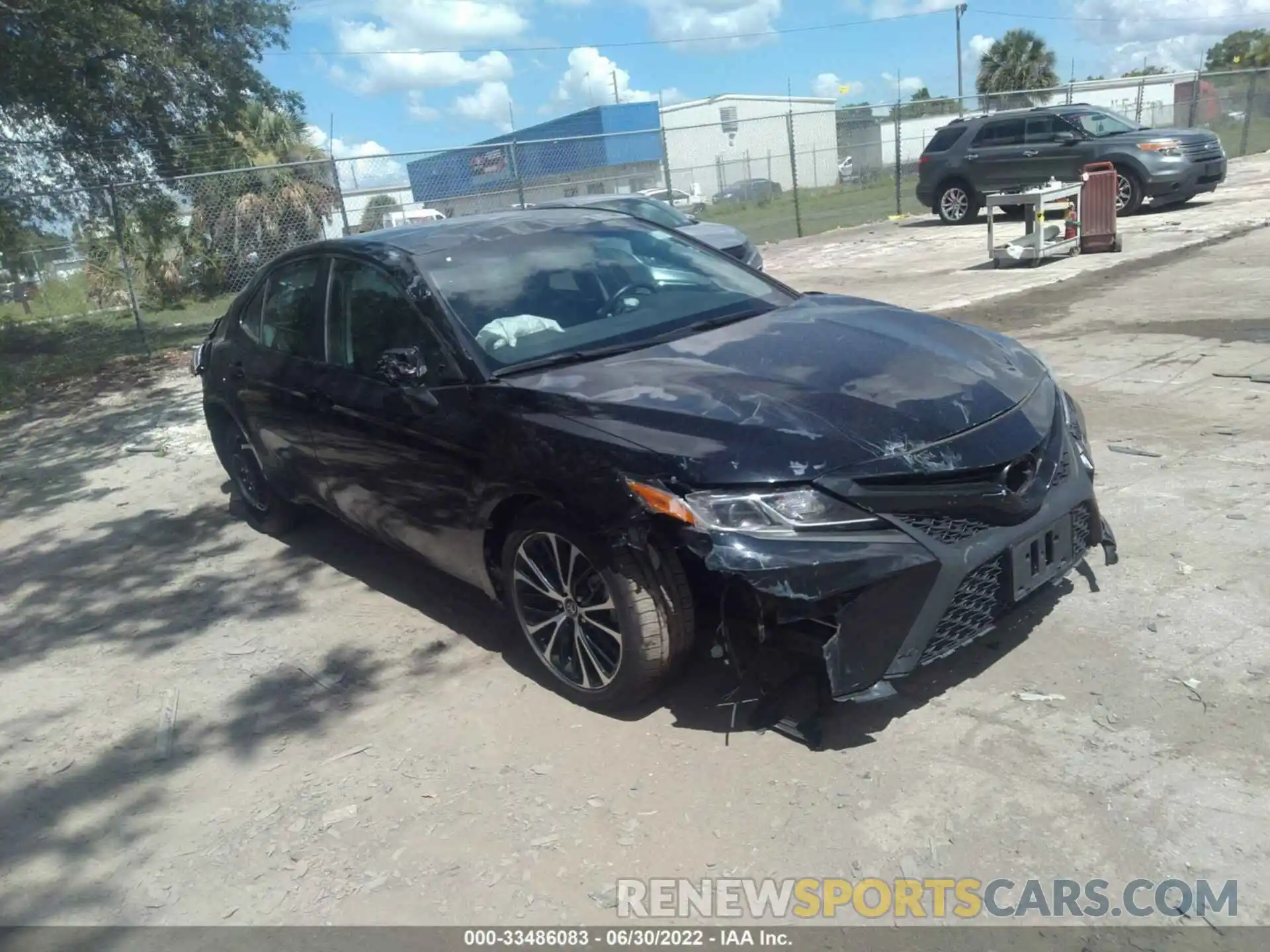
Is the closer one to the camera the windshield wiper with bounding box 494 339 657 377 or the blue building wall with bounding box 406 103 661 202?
the windshield wiper with bounding box 494 339 657 377

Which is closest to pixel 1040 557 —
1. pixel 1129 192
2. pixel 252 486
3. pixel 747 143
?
pixel 252 486

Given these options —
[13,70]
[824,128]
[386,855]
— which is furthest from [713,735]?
[824,128]

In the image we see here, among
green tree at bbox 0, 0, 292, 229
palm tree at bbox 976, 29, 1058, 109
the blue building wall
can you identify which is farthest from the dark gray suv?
palm tree at bbox 976, 29, 1058, 109

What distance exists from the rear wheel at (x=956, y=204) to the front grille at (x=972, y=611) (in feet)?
54.1

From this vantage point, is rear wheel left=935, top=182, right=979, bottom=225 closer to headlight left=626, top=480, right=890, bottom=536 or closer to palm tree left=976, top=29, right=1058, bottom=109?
headlight left=626, top=480, right=890, bottom=536

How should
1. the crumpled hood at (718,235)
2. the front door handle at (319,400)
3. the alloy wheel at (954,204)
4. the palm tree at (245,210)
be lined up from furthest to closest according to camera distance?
the alloy wheel at (954,204), the palm tree at (245,210), the crumpled hood at (718,235), the front door handle at (319,400)

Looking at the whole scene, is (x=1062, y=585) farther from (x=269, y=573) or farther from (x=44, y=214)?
(x=44, y=214)

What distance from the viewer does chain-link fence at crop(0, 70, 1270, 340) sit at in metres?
14.3

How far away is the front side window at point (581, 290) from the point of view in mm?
3975

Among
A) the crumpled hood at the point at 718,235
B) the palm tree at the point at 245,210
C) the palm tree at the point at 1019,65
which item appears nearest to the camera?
the crumpled hood at the point at 718,235

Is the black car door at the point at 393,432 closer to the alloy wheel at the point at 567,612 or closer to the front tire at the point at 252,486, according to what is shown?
the alloy wheel at the point at 567,612

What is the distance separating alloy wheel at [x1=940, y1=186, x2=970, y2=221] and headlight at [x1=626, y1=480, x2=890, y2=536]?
55.4ft

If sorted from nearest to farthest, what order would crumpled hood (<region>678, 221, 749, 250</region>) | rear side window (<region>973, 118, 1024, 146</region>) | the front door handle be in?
the front door handle → crumpled hood (<region>678, 221, 749, 250</region>) → rear side window (<region>973, 118, 1024, 146</region>)

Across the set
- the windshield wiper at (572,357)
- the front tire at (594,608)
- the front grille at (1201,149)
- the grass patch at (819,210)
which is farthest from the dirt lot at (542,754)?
the grass patch at (819,210)
